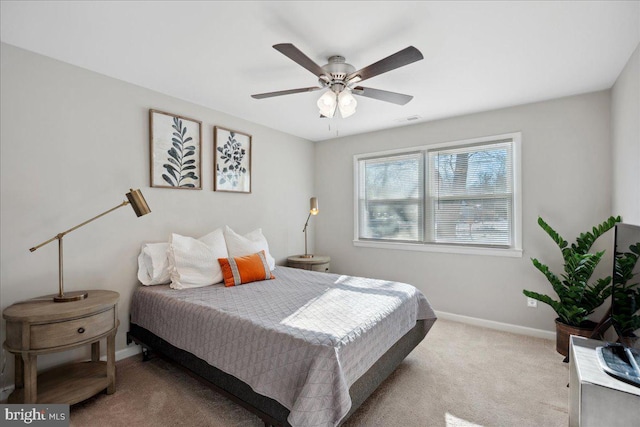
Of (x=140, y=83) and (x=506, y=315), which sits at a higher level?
(x=140, y=83)

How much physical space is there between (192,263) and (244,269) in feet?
1.57

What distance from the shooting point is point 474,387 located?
229 cm

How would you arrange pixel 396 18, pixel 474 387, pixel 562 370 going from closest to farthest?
pixel 396 18 → pixel 474 387 → pixel 562 370

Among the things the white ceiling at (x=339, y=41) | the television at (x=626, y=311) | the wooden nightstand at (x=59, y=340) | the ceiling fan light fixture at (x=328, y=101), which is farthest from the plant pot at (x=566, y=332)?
the wooden nightstand at (x=59, y=340)

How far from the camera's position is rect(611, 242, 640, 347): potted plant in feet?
4.97

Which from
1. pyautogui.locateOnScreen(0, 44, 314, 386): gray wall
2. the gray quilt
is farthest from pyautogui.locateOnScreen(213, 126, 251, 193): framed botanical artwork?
the gray quilt

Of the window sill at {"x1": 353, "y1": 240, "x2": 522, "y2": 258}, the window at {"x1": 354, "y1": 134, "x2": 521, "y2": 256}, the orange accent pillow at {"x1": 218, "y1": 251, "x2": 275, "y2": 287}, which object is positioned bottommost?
the orange accent pillow at {"x1": 218, "y1": 251, "x2": 275, "y2": 287}

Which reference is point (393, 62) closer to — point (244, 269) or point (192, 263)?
point (244, 269)

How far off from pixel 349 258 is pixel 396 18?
3359 mm

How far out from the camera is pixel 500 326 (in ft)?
11.2

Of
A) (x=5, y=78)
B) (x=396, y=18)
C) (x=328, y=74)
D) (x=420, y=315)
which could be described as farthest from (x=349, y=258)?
(x=5, y=78)

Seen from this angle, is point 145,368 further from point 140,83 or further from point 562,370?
point 562,370

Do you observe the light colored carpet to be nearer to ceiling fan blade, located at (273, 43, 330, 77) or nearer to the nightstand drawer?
the nightstand drawer

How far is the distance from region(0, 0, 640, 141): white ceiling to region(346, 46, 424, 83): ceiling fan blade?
0.78 feet
